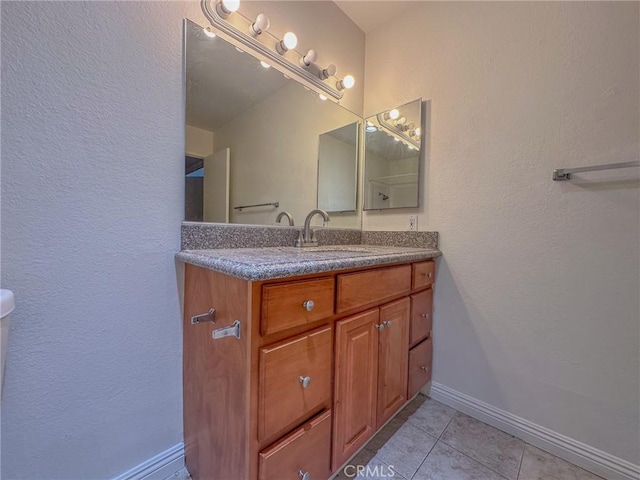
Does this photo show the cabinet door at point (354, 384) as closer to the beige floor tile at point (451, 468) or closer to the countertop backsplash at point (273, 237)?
the beige floor tile at point (451, 468)

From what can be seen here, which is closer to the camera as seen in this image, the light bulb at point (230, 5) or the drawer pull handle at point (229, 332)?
the drawer pull handle at point (229, 332)

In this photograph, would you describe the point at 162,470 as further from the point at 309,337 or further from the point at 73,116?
the point at 73,116

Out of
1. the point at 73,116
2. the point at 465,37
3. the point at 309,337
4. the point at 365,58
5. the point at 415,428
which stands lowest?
the point at 415,428

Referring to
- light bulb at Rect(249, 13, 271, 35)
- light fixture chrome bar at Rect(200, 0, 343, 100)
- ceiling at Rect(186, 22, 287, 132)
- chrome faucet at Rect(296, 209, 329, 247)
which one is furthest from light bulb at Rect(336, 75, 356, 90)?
chrome faucet at Rect(296, 209, 329, 247)

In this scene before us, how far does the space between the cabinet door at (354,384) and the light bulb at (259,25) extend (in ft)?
4.23

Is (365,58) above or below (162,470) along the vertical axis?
above

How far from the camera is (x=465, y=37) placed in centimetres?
141

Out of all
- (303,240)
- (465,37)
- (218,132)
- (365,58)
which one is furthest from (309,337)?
(365,58)

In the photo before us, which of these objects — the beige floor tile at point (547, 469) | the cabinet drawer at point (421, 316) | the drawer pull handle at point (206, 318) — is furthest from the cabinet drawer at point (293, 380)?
the beige floor tile at point (547, 469)

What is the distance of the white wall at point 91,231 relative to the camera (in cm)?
73

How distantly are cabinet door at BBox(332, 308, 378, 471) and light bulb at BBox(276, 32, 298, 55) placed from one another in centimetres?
130

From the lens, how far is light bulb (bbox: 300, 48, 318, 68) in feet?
4.59

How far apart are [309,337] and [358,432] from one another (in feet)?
1.68

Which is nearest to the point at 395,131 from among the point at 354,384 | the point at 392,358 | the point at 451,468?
the point at 392,358
